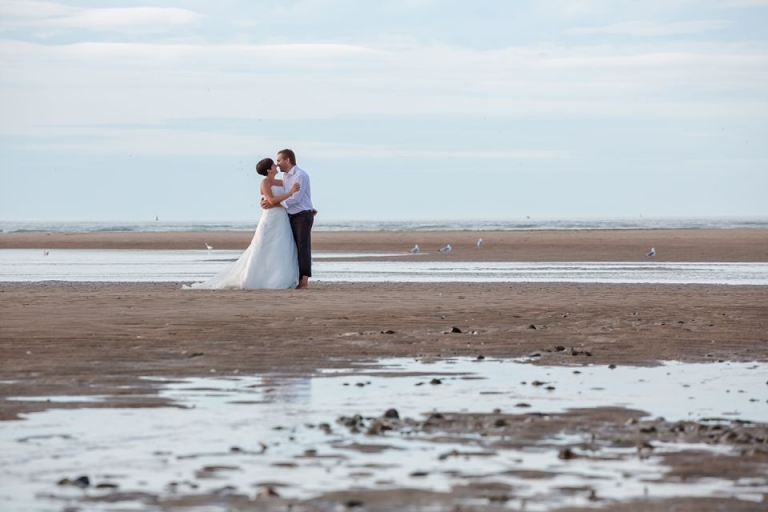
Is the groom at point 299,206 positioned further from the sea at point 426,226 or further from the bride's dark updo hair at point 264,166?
the sea at point 426,226

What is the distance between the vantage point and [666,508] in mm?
5828

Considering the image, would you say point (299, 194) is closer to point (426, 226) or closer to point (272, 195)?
point (272, 195)

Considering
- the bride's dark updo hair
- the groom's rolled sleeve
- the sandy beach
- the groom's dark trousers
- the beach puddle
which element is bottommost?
the beach puddle

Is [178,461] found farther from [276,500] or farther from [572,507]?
[572,507]

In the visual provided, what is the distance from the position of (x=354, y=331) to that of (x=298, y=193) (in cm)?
811

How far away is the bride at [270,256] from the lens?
21969 millimetres

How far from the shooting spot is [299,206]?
22.2m

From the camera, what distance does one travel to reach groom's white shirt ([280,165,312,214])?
22.0 m

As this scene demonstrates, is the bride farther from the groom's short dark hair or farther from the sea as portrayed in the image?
the sea

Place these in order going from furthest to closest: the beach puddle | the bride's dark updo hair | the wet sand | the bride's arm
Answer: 1. the wet sand
2. the bride's dark updo hair
3. the bride's arm
4. the beach puddle

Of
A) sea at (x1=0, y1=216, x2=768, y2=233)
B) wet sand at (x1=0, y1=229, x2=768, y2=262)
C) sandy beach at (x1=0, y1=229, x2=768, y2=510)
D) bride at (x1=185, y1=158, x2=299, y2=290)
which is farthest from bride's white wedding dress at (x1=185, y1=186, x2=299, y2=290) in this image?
sea at (x1=0, y1=216, x2=768, y2=233)

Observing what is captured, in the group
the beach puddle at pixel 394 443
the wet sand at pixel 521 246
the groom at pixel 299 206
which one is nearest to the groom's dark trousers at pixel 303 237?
the groom at pixel 299 206

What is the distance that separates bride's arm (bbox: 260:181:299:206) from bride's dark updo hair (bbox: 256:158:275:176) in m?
0.33

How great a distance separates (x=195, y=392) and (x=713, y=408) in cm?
381
